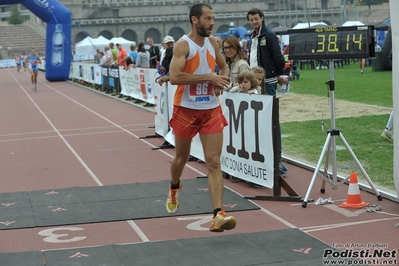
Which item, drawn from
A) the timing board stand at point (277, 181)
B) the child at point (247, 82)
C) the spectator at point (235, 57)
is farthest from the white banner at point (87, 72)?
the timing board stand at point (277, 181)

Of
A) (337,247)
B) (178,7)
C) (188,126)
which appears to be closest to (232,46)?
(188,126)

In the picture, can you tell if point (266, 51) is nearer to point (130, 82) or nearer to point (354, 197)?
point (354, 197)

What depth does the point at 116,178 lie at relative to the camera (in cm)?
1109

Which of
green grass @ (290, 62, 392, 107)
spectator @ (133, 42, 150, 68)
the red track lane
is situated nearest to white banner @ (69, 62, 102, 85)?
green grass @ (290, 62, 392, 107)

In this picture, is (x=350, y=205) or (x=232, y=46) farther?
(x=232, y=46)

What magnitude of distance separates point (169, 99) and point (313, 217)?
654cm

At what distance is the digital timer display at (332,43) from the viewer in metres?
8.58

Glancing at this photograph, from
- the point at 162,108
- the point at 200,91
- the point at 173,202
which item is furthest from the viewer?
the point at 162,108

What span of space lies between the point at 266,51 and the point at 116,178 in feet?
8.96

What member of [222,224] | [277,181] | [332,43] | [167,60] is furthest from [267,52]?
[167,60]

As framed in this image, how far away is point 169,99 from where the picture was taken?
46.6ft

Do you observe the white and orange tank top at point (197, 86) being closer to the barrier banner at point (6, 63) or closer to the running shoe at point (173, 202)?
the running shoe at point (173, 202)

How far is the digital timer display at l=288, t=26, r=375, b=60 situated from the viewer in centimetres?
858

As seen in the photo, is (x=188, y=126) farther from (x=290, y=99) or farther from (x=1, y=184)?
(x=290, y=99)
